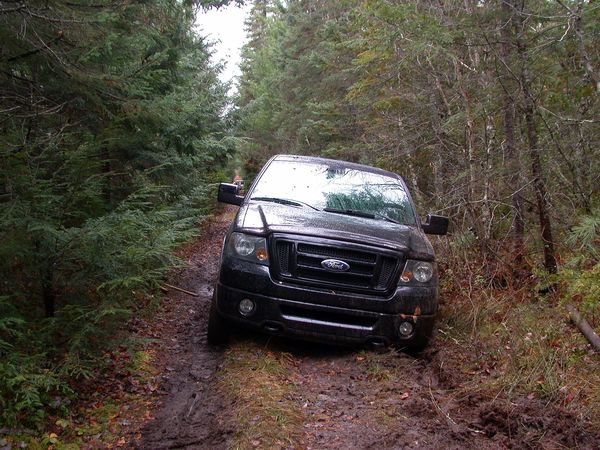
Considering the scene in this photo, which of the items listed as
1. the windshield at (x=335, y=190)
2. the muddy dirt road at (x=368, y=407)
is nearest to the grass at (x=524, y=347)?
the muddy dirt road at (x=368, y=407)

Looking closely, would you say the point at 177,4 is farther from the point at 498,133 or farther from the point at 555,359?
the point at 555,359

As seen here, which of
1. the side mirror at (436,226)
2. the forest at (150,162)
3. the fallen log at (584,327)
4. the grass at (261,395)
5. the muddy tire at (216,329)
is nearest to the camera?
the grass at (261,395)

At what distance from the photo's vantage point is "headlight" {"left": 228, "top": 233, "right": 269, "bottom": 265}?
485 centimetres

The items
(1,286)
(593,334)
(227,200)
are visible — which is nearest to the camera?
(1,286)

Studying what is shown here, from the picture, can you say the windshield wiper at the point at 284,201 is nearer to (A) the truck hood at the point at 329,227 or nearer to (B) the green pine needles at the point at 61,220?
(A) the truck hood at the point at 329,227

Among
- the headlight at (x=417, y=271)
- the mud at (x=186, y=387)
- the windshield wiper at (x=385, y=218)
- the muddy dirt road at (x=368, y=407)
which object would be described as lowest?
the mud at (x=186, y=387)

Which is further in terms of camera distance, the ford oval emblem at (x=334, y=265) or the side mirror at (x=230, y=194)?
the side mirror at (x=230, y=194)

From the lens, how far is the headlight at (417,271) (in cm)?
494

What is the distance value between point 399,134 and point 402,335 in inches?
342

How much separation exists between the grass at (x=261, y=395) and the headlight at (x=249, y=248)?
878 millimetres

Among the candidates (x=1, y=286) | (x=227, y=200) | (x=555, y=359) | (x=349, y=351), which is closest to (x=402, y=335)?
(x=349, y=351)

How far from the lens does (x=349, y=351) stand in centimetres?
514

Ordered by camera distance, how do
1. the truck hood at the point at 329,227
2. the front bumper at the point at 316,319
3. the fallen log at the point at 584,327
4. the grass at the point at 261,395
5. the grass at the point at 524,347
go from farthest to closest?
1. the truck hood at the point at 329,227
2. the front bumper at the point at 316,319
3. the fallen log at the point at 584,327
4. the grass at the point at 524,347
5. the grass at the point at 261,395

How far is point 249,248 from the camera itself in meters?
4.91
